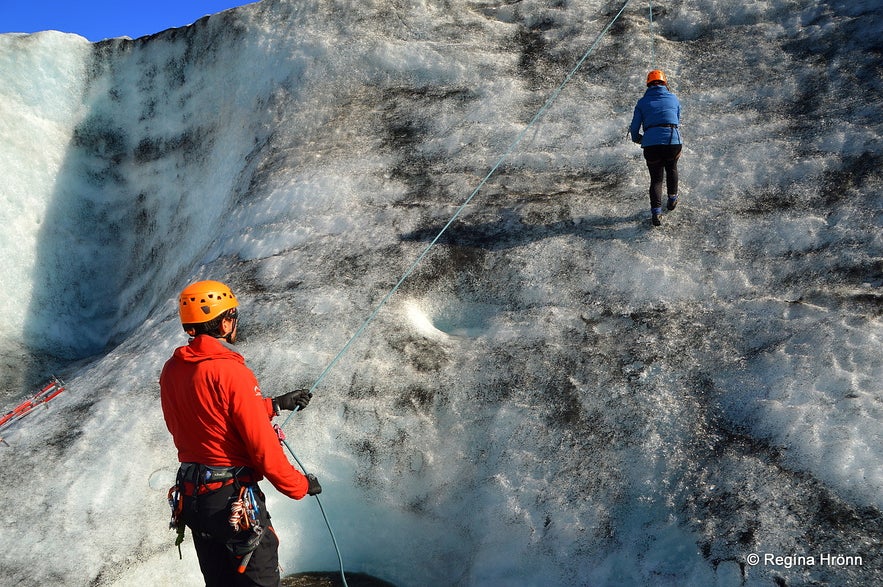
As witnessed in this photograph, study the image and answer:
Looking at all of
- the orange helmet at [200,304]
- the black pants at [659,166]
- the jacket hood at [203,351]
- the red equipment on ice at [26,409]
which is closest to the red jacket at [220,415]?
the jacket hood at [203,351]

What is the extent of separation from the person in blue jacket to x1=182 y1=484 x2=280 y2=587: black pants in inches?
181

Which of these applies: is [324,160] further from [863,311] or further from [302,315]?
[863,311]

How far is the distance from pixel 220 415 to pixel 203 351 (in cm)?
33

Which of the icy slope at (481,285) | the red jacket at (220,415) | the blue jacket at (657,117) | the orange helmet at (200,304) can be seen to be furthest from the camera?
the blue jacket at (657,117)

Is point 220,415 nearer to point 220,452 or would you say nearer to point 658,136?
point 220,452

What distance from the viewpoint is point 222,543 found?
3.55 metres

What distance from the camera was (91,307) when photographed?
10.4 m

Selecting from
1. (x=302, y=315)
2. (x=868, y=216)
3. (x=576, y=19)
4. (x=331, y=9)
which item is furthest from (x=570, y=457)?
(x=331, y=9)

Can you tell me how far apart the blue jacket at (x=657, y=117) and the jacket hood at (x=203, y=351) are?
443 centimetres

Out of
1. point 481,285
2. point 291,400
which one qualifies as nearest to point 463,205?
point 481,285

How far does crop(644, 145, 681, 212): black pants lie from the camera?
646 cm

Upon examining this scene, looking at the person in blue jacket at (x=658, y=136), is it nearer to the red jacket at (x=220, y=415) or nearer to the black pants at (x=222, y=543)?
the red jacket at (x=220, y=415)

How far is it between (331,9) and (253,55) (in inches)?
51.1

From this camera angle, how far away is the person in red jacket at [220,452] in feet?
11.3
